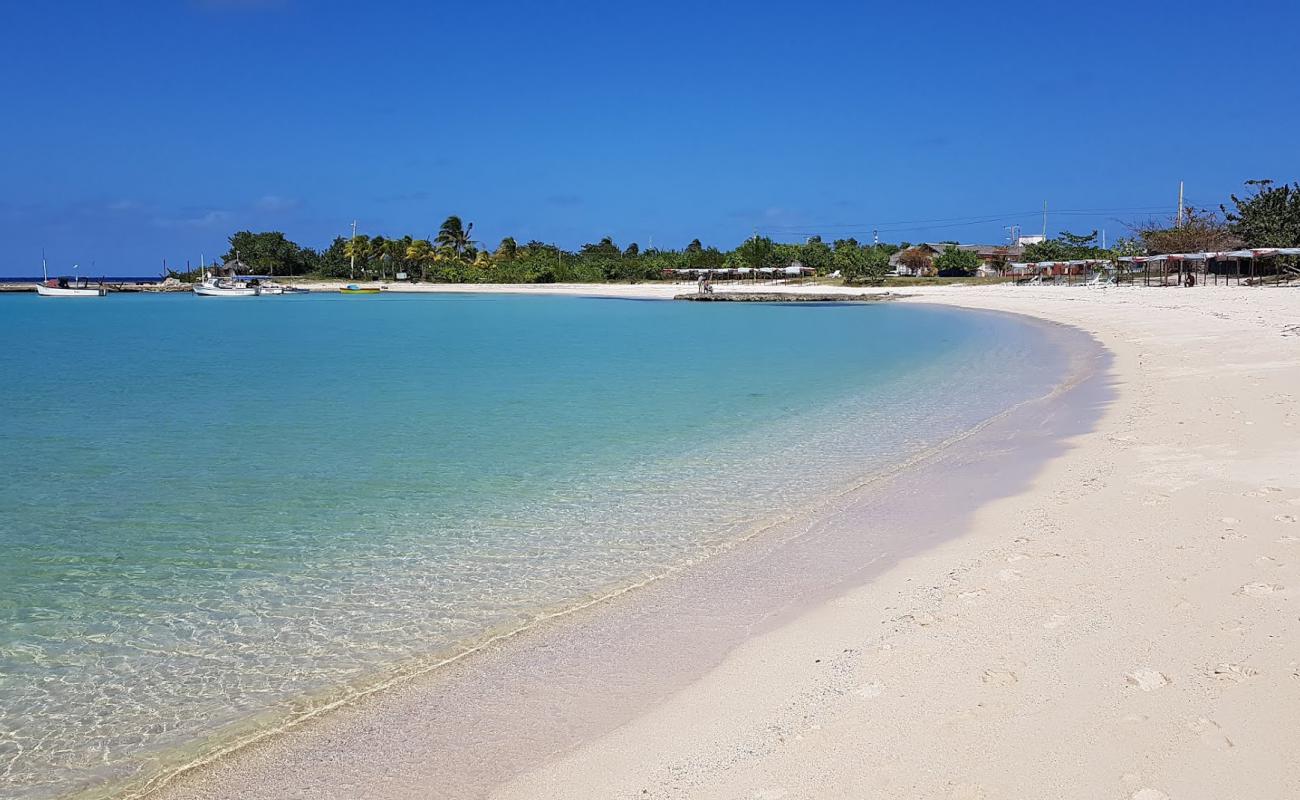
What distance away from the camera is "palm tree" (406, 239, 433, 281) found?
119581 millimetres

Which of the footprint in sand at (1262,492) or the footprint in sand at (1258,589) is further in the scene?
the footprint in sand at (1262,492)

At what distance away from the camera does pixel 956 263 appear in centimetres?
9088

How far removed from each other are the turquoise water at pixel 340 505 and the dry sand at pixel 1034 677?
5.92ft

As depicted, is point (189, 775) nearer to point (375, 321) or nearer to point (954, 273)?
point (375, 321)

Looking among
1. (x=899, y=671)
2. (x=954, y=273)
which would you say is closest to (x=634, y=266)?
(x=954, y=273)

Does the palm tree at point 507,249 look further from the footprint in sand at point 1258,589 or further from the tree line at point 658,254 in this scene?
the footprint in sand at point 1258,589

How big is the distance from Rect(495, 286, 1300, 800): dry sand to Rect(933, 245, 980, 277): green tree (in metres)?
87.5

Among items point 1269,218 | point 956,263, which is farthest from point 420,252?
point 1269,218

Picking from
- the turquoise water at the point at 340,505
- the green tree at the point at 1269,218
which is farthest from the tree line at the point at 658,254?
the turquoise water at the point at 340,505

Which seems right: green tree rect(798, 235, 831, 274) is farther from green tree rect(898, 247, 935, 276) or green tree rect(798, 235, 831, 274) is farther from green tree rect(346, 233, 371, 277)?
green tree rect(346, 233, 371, 277)

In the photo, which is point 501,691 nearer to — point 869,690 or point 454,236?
point 869,690

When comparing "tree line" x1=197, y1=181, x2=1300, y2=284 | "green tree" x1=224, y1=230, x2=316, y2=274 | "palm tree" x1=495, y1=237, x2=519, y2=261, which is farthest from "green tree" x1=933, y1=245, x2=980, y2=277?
"green tree" x1=224, y1=230, x2=316, y2=274

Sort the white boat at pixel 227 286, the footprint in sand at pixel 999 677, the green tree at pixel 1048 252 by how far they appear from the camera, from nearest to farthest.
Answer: the footprint in sand at pixel 999 677 → the green tree at pixel 1048 252 → the white boat at pixel 227 286

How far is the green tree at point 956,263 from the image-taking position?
8988 centimetres
